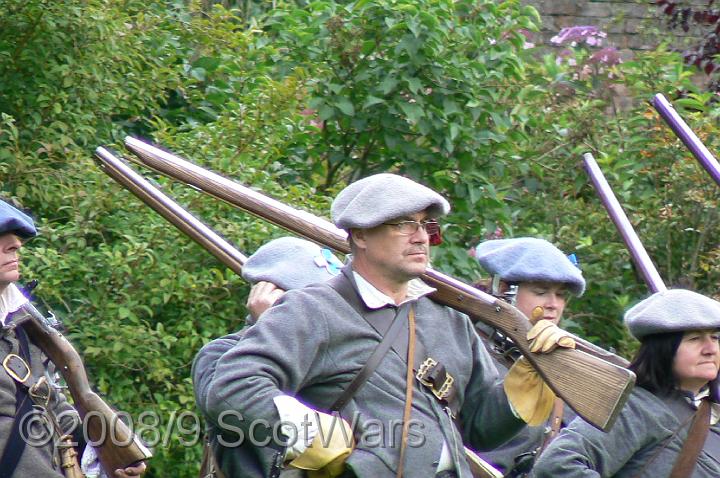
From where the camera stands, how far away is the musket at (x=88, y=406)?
543 centimetres

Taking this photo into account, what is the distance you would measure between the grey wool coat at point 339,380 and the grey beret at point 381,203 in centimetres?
25

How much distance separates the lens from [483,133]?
868cm

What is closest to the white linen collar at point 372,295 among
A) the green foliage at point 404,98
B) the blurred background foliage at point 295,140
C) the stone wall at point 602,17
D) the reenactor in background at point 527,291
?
the reenactor in background at point 527,291

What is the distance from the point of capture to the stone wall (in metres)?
12.7

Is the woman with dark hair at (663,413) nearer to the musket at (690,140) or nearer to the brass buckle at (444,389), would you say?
the brass buckle at (444,389)

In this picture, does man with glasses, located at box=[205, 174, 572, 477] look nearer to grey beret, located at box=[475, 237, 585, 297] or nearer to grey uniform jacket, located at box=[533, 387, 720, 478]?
grey uniform jacket, located at box=[533, 387, 720, 478]

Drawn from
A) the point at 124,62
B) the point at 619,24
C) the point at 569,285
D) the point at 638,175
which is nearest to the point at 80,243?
the point at 124,62

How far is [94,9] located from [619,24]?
20.2ft

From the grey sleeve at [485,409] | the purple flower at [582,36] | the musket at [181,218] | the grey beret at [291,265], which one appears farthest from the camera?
the purple flower at [582,36]

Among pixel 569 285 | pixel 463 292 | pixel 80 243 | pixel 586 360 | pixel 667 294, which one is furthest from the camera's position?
pixel 80 243

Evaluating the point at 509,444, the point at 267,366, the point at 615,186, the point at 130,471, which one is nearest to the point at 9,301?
the point at 130,471

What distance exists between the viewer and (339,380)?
461cm

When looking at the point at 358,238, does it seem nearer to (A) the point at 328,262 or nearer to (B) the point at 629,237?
(A) the point at 328,262

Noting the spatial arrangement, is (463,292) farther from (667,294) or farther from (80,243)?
(80,243)
